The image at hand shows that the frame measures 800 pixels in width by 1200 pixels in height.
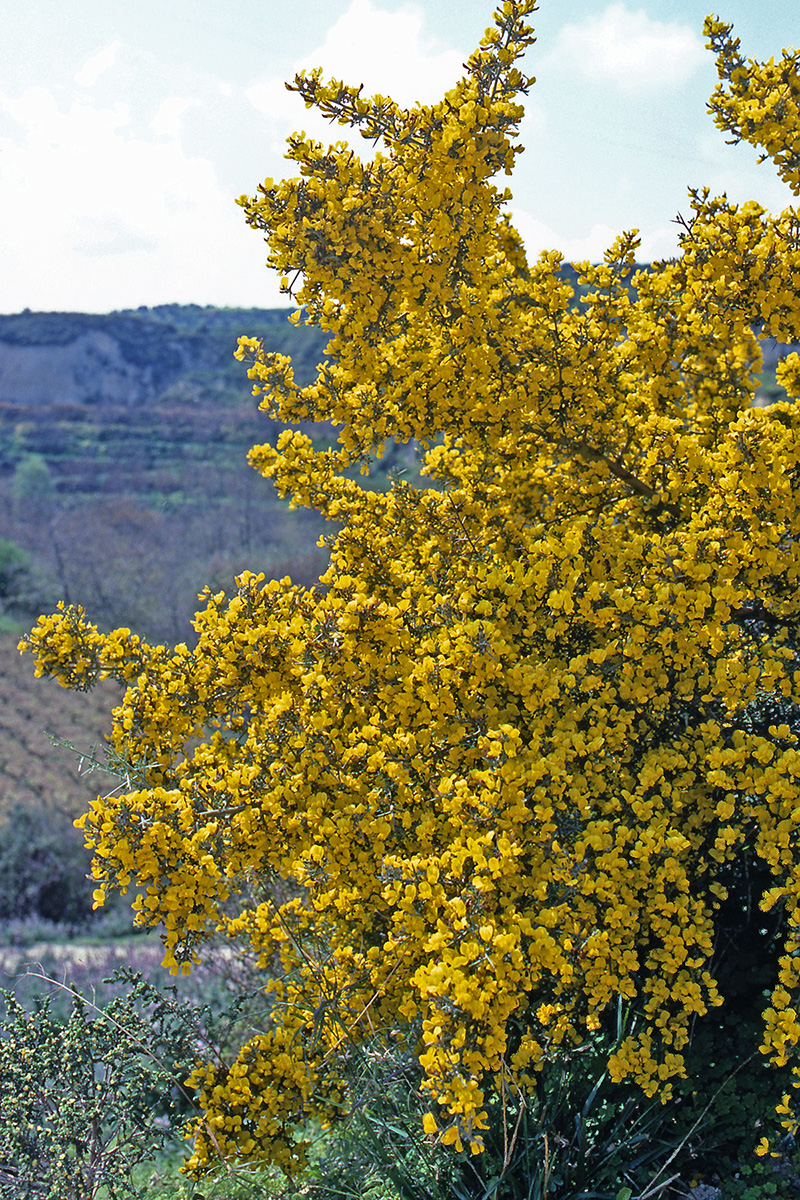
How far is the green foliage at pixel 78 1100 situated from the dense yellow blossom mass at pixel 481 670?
0.36 meters

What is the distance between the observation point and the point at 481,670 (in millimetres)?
3311

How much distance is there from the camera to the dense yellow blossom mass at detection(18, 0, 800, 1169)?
3.12 metres

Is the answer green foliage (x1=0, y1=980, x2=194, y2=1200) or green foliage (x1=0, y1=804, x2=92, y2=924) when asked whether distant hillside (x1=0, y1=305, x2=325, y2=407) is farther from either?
green foliage (x1=0, y1=980, x2=194, y2=1200)

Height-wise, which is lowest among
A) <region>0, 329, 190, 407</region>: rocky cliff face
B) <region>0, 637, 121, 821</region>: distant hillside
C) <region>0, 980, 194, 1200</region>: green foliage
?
<region>0, 637, 121, 821</region>: distant hillside

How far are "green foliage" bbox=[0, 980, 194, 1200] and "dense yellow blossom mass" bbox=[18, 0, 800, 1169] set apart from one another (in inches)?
14.0

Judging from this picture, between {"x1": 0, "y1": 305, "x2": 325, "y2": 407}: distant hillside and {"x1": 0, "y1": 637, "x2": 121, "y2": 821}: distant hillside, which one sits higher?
{"x1": 0, "y1": 305, "x2": 325, "y2": 407}: distant hillside

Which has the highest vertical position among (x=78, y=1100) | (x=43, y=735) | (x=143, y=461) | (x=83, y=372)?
(x=83, y=372)

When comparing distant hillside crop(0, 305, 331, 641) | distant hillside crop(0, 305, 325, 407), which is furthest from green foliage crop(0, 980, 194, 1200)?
distant hillside crop(0, 305, 325, 407)

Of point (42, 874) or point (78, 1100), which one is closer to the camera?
point (78, 1100)

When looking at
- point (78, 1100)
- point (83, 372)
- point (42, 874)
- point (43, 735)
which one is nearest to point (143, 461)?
point (83, 372)

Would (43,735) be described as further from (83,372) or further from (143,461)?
(83,372)

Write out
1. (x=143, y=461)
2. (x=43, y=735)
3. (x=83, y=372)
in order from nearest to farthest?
(x=43, y=735) → (x=143, y=461) → (x=83, y=372)

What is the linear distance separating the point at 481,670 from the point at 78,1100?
2744 millimetres

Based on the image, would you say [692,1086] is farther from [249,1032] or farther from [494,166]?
[494,166]
